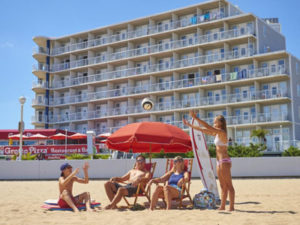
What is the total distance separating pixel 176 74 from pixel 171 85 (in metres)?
1.38

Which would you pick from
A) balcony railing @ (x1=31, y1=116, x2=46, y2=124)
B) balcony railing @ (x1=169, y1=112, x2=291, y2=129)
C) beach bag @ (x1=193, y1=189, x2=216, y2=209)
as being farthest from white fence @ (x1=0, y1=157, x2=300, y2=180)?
balcony railing @ (x1=31, y1=116, x2=46, y2=124)

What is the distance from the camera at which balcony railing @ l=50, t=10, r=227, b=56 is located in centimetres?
4187

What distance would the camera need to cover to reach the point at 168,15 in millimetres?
44688

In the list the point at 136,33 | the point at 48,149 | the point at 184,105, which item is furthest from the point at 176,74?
the point at 48,149

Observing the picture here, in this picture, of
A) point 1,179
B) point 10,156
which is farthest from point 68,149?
point 1,179

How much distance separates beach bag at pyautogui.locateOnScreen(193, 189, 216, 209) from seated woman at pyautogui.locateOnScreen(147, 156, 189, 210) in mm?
429

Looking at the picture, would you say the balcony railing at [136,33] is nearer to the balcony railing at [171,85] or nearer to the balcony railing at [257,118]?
the balcony railing at [171,85]

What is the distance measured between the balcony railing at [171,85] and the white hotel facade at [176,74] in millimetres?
103

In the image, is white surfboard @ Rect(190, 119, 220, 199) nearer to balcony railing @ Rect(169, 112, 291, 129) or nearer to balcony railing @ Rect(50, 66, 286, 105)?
balcony railing @ Rect(169, 112, 291, 129)

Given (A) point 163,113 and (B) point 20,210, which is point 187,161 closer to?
(B) point 20,210

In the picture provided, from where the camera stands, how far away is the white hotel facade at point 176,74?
3753cm

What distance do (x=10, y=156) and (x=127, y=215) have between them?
87.0 ft

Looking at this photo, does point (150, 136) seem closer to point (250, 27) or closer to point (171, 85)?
point (250, 27)

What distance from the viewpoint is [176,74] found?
43.2 m
